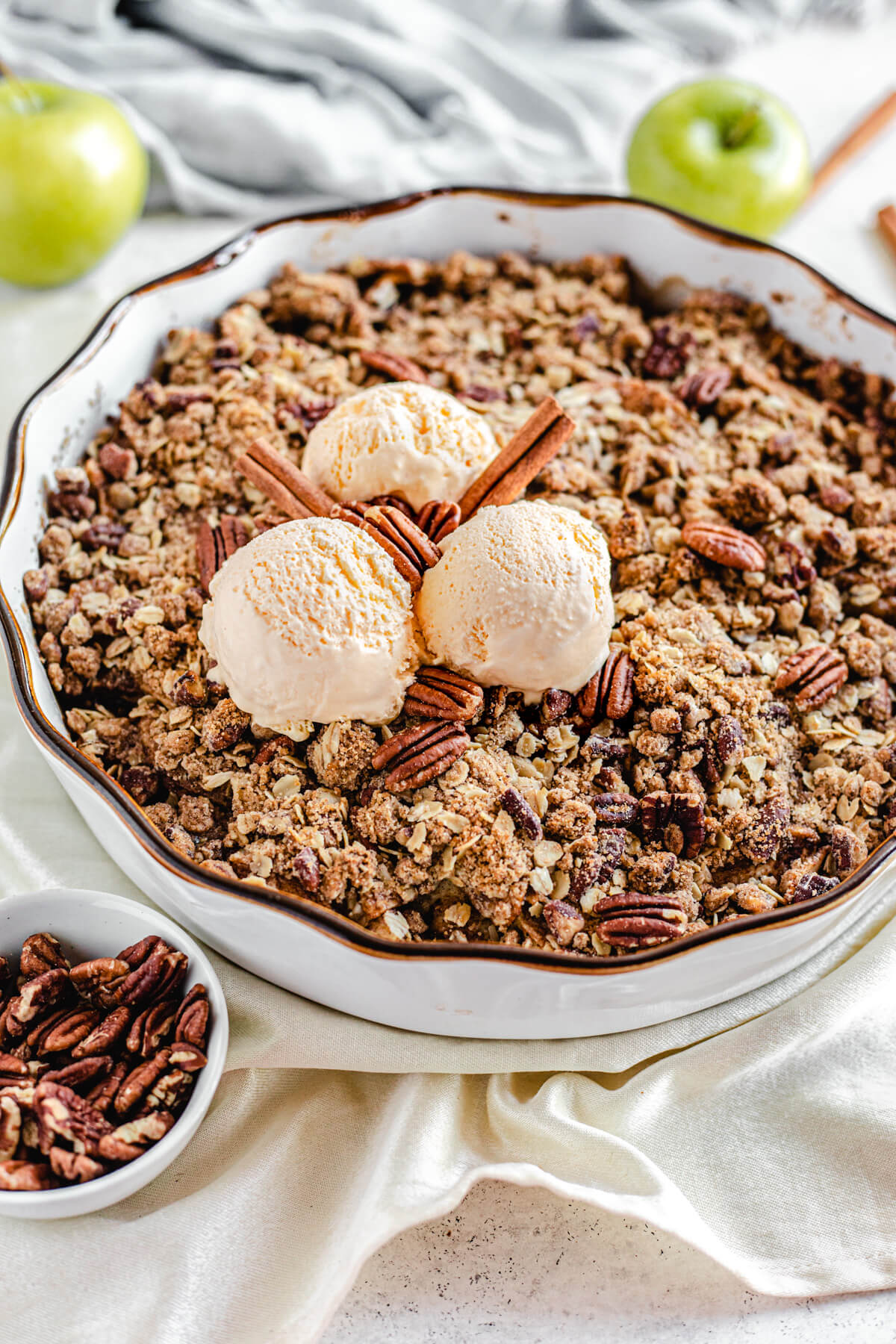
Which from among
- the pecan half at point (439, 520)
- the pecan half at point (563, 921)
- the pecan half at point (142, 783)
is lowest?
the pecan half at point (142, 783)

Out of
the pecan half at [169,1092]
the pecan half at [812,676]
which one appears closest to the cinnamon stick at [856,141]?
the pecan half at [812,676]

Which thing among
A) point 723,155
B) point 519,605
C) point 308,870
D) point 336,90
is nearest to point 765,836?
point 519,605

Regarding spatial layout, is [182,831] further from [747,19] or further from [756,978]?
[747,19]

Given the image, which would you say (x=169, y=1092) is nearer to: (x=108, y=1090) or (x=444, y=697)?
(x=108, y=1090)

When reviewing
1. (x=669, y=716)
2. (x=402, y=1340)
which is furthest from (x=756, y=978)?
(x=402, y=1340)

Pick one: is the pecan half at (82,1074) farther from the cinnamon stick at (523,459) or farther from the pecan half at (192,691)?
the cinnamon stick at (523,459)
